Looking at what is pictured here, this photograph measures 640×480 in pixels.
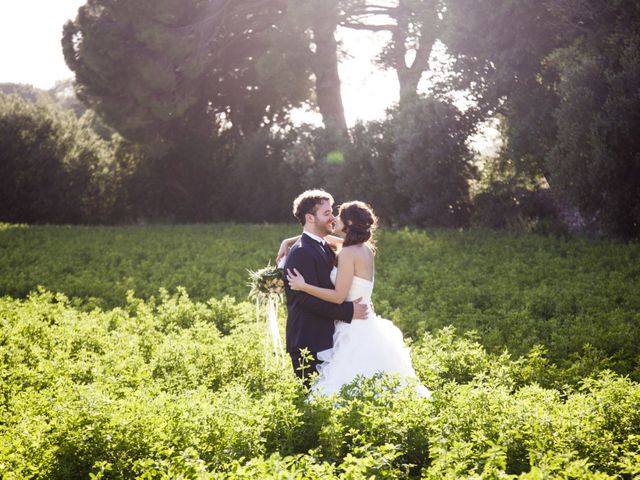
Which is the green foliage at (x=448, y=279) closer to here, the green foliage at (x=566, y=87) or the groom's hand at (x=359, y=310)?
the green foliage at (x=566, y=87)

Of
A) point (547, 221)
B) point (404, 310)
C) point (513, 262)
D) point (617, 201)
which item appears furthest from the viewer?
point (547, 221)

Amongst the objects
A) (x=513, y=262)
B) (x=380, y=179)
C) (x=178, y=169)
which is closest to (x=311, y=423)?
(x=513, y=262)

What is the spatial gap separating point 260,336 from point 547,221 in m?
10.7

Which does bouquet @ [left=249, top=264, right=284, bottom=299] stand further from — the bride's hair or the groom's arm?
the bride's hair

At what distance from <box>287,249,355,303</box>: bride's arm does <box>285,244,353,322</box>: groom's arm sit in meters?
0.06

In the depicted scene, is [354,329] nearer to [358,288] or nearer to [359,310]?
[359,310]

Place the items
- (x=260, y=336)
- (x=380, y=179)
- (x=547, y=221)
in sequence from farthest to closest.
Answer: (x=380, y=179) → (x=547, y=221) → (x=260, y=336)

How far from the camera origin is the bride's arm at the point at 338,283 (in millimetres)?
5656

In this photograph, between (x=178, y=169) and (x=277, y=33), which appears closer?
(x=277, y=33)

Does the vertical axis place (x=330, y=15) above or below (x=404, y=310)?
above

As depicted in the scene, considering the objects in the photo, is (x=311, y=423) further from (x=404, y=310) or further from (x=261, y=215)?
(x=261, y=215)

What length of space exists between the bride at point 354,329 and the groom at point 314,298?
0.22ft

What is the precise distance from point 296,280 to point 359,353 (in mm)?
858

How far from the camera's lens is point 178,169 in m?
30.0
